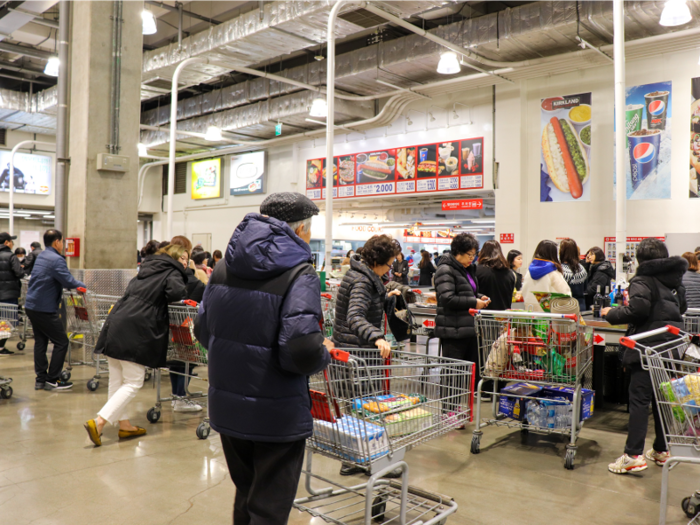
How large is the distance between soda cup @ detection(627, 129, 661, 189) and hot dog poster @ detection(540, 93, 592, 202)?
0.78 m

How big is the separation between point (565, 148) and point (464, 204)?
2433mm

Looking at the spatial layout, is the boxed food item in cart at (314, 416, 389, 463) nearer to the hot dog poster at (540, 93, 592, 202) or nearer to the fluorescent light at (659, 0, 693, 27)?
the fluorescent light at (659, 0, 693, 27)

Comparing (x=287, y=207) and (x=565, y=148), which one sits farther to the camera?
(x=565, y=148)

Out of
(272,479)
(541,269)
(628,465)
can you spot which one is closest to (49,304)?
(272,479)

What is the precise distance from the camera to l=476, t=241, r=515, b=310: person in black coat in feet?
19.0

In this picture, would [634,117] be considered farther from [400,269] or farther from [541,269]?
[541,269]

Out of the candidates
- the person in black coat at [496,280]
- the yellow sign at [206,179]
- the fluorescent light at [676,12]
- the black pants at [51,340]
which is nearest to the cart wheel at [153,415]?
the black pants at [51,340]

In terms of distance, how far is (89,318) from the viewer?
6.23m

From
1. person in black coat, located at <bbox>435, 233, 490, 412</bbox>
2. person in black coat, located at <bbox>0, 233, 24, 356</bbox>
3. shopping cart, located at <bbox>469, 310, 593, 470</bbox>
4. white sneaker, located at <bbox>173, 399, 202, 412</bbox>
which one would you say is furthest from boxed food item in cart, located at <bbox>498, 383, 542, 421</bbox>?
person in black coat, located at <bbox>0, 233, 24, 356</bbox>

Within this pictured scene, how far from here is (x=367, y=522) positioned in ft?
8.39

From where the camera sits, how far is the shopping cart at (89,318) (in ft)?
20.2

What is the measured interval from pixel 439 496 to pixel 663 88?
30.1ft

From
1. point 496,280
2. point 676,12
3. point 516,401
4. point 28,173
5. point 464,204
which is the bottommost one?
point 516,401

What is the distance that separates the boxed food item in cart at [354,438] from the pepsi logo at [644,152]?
900 cm
